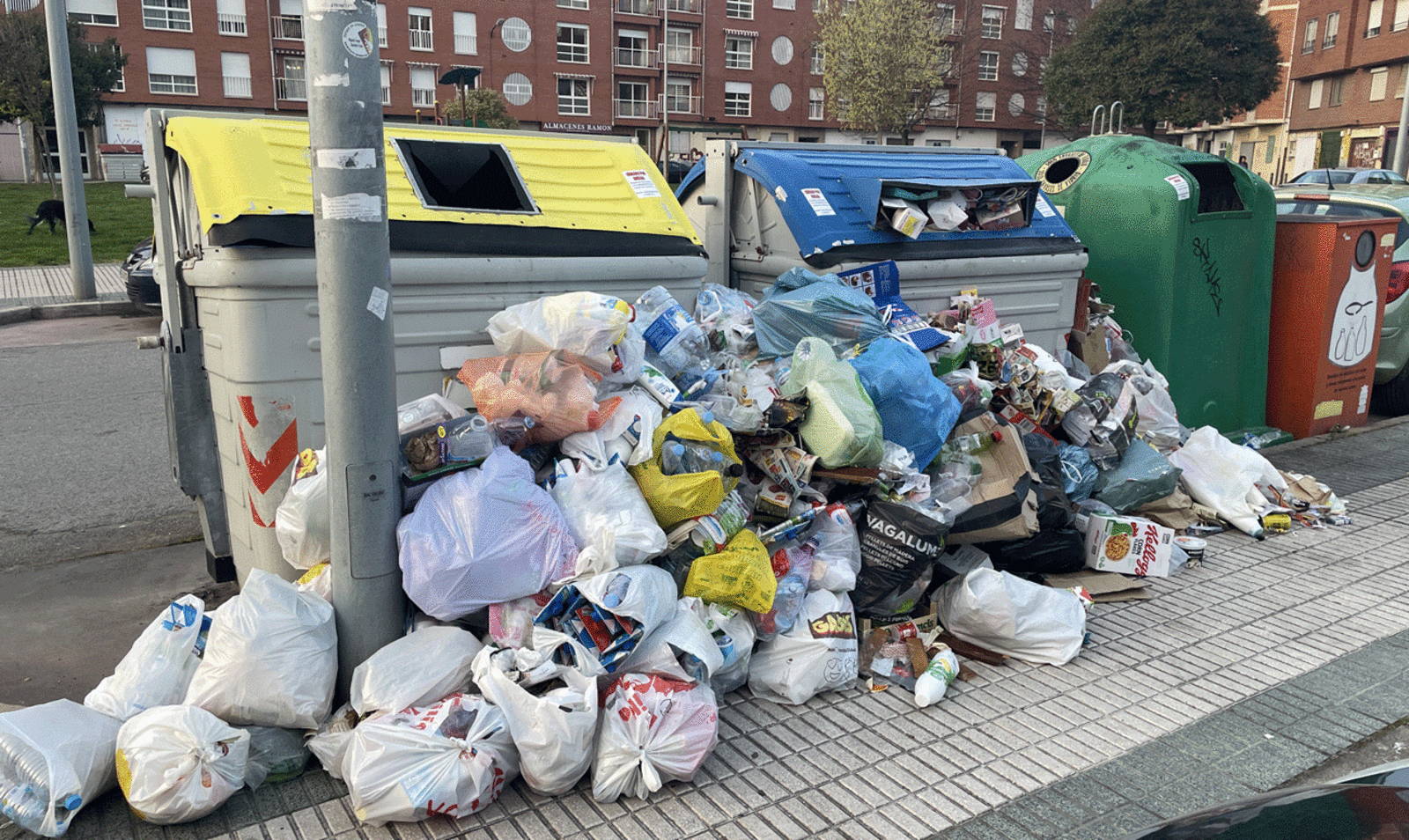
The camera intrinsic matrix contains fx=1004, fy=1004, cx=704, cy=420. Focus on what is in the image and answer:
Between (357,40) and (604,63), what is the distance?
40.5 m

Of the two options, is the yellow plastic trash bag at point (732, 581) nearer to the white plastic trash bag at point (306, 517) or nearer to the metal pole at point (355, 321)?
the metal pole at point (355, 321)

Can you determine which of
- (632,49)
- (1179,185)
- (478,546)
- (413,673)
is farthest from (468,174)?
(632,49)

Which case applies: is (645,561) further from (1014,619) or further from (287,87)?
(287,87)

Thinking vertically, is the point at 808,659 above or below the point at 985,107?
below

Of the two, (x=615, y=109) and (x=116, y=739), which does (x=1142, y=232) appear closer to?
(x=116, y=739)

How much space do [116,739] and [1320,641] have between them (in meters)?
3.81

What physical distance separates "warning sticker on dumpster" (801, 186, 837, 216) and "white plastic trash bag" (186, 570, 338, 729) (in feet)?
9.28

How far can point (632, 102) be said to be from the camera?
137ft

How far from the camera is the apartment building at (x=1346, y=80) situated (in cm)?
3672

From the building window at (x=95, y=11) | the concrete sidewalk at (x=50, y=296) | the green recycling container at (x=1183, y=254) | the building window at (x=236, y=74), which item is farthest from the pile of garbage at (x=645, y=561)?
the building window at (x=95, y=11)

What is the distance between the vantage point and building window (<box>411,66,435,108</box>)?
37.7m

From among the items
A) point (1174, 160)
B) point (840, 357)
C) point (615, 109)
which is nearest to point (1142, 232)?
point (1174, 160)

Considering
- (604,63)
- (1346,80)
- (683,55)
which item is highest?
(683,55)

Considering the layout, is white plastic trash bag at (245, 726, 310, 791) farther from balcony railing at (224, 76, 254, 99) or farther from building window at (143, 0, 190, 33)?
building window at (143, 0, 190, 33)
